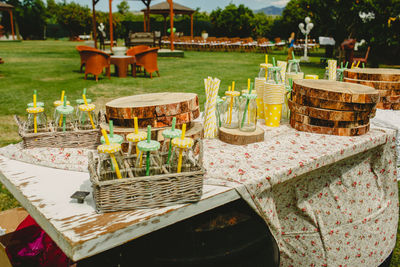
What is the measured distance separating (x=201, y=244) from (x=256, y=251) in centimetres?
26

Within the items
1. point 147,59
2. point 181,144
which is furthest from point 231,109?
point 147,59

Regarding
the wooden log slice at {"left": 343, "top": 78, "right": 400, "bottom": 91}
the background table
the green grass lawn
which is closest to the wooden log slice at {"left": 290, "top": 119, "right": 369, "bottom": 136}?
the wooden log slice at {"left": 343, "top": 78, "right": 400, "bottom": 91}

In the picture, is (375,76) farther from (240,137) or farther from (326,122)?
(240,137)

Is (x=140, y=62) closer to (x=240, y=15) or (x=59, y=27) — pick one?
(x=240, y=15)

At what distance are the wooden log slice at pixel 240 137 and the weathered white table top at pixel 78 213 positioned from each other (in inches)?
18.1

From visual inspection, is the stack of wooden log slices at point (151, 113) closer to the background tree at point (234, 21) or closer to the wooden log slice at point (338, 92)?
the wooden log slice at point (338, 92)

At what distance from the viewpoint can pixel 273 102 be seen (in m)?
1.84

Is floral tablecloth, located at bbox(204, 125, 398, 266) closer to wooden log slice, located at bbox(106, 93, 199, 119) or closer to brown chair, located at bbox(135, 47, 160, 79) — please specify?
wooden log slice, located at bbox(106, 93, 199, 119)

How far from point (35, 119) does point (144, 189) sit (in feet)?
2.57

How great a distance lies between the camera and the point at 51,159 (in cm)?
135

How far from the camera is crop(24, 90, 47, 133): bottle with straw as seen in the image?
4.75 ft

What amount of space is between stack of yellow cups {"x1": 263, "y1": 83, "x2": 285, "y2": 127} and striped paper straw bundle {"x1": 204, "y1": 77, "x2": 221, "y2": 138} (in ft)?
1.02

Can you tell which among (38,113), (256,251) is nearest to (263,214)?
(256,251)

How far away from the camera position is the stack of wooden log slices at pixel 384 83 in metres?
2.27
